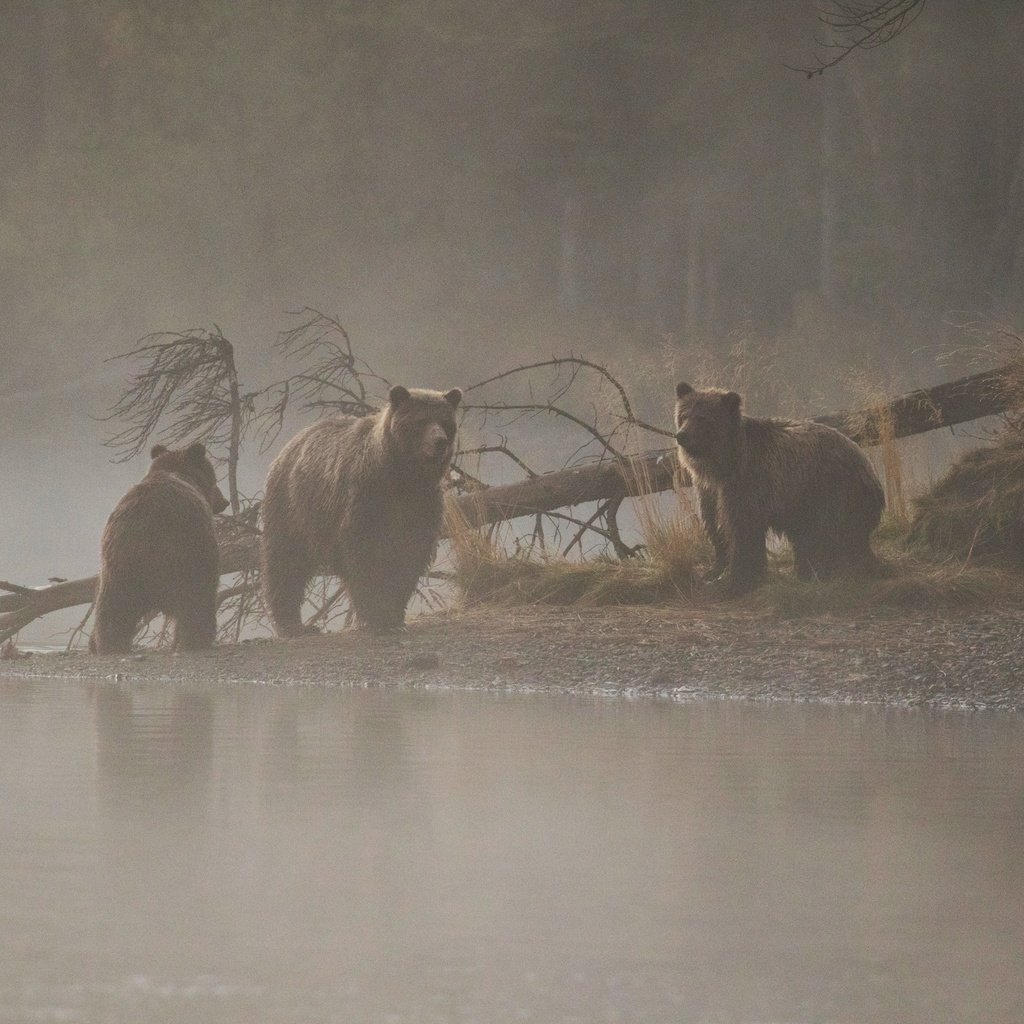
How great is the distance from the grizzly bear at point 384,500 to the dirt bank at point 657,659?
236 mm

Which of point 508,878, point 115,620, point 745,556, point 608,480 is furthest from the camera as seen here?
point 608,480

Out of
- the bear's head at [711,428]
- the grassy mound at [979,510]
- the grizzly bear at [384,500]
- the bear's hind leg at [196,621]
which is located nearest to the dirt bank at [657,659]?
the bear's hind leg at [196,621]

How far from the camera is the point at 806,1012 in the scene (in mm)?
1486

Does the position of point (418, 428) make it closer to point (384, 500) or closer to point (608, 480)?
point (384, 500)

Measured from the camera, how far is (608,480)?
29.7ft

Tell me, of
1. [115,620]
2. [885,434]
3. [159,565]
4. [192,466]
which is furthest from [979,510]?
[115,620]

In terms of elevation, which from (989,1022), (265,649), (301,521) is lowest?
(989,1022)

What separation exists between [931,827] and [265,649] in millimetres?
4998

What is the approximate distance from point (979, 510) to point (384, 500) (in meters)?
3.07

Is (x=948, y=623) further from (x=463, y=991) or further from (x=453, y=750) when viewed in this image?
(x=463, y=991)

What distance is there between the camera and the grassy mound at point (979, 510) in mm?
8039

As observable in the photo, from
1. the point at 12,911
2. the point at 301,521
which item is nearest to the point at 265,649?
the point at 301,521

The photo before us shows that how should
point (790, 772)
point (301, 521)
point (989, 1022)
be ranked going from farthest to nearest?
point (301, 521), point (790, 772), point (989, 1022)

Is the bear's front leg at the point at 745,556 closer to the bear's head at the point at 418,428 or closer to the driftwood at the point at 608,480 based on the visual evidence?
the driftwood at the point at 608,480
